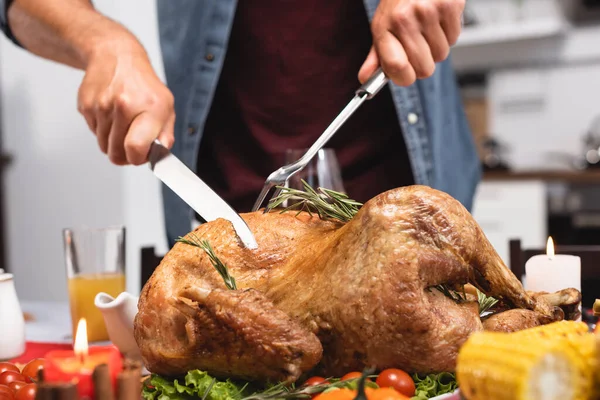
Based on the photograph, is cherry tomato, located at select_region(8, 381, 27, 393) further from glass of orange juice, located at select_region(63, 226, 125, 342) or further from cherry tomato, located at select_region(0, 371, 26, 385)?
glass of orange juice, located at select_region(63, 226, 125, 342)

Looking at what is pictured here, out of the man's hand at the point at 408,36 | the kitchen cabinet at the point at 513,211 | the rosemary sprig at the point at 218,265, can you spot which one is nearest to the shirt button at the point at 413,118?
the man's hand at the point at 408,36

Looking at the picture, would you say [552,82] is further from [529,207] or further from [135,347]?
[135,347]

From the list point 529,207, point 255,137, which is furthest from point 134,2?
point 529,207

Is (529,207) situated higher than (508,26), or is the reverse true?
(508,26)

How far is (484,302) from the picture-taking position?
3.62 ft

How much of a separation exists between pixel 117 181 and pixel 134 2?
106cm

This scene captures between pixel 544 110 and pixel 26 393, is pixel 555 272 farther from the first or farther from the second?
pixel 544 110

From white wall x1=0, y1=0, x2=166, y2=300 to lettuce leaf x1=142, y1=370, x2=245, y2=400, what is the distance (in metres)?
2.99

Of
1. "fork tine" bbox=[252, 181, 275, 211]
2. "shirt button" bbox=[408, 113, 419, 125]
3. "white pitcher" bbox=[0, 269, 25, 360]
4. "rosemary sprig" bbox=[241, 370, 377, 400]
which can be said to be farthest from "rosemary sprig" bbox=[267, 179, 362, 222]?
"shirt button" bbox=[408, 113, 419, 125]

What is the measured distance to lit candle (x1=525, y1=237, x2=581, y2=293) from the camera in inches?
47.5

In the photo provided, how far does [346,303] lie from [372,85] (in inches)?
22.7

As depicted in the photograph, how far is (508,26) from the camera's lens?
4234mm

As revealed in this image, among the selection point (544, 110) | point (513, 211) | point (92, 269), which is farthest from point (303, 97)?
point (544, 110)

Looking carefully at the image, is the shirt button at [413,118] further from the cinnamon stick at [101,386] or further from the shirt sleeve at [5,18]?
the cinnamon stick at [101,386]
